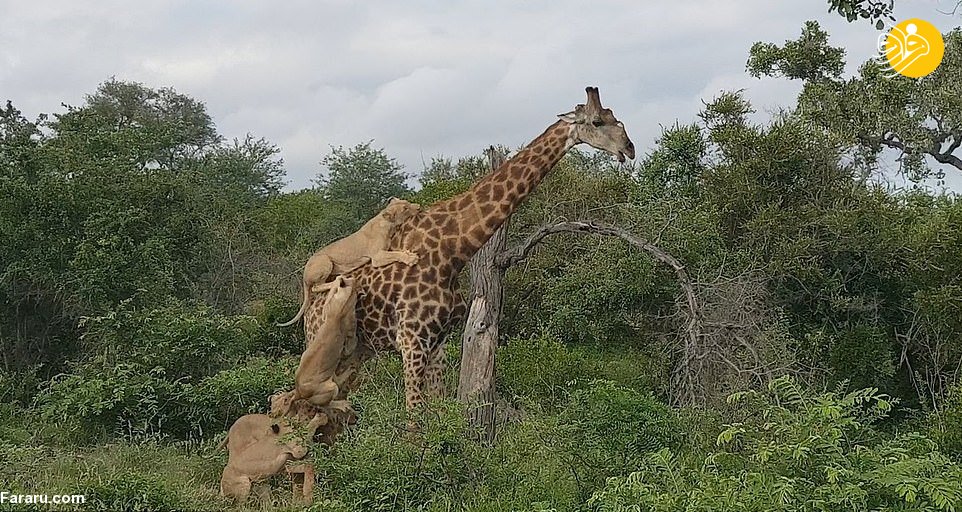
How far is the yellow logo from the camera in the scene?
30.3 ft

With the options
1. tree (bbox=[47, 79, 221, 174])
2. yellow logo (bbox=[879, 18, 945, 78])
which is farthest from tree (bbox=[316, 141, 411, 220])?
yellow logo (bbox=[879, 18, 945, 78])

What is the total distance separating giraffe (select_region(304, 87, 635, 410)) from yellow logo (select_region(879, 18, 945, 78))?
3365mm

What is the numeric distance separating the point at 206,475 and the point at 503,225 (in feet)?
9.34

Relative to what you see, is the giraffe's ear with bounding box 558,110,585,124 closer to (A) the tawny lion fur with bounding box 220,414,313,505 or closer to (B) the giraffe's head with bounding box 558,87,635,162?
(B) the giraffe's head with bounding box 558,87,635,162

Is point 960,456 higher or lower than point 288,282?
lower

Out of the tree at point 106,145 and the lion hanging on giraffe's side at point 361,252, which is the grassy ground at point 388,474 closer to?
the lion hanging on giraffe's side at point 361,252

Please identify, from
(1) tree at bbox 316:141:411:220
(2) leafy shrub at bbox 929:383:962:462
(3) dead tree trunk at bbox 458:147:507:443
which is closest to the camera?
(2) leafy shrub at bbox 929:383:962:462

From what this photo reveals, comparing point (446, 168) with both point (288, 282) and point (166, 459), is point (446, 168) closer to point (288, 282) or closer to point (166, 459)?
point (288, 282)

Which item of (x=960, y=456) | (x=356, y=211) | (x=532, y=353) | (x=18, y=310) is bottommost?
(x=960, y=456)

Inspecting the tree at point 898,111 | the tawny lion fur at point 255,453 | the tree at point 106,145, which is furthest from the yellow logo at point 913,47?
the tree at point 106,145

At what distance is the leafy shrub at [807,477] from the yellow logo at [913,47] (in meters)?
4.89

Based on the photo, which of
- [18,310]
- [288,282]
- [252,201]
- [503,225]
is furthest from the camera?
[252,201]

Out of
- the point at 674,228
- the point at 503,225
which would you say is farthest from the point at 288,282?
the point at 503,225

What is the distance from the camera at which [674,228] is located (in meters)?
10.1
